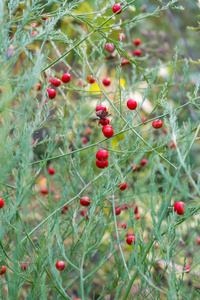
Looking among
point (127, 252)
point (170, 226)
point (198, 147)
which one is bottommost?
point (198, 147)

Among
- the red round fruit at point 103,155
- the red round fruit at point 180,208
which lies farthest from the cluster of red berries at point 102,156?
the red round fruit at point 180,208

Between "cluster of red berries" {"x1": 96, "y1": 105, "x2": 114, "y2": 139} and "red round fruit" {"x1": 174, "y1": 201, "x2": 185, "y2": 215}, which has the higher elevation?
"cluster of red berries" {"x1": 96, "y1": 105, "x2": 114, "y2": 139}

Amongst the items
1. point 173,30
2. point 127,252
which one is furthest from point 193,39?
point 127,252

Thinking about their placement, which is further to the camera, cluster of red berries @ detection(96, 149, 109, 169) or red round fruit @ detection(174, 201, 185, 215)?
cluster of red berries @ detection(96, 149, 109, 169)

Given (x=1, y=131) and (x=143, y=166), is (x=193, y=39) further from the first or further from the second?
(x=1, y=131)

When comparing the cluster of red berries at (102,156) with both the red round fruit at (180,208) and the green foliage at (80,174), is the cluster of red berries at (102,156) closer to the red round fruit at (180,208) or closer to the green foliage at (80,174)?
the green foliage at (80,174)

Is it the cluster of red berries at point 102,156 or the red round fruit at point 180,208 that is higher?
the cluster of red berries at point 102,156

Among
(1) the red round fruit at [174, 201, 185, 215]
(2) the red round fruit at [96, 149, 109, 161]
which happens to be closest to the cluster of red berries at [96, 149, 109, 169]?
(2) the red round fruit at [96, 149, 109, 161]

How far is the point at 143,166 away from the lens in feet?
5.69

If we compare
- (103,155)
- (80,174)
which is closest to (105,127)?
(103,155)

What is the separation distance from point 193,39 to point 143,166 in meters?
2.05

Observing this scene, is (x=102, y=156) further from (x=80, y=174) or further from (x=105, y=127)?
(x=80, y=174)

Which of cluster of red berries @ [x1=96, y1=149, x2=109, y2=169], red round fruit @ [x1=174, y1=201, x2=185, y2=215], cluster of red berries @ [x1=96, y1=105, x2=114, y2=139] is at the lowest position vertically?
red round fruit @ [x1=174, y1=201, x2=185, y2=215]

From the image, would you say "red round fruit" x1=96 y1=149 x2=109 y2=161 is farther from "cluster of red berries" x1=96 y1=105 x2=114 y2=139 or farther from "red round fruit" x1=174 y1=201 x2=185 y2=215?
"red round fruit" x1=174 y1=201 x2=185 y2=215
